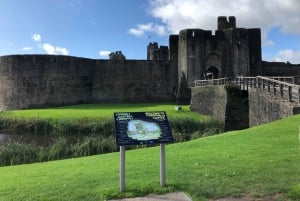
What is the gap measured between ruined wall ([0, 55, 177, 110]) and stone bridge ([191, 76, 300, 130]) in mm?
7365

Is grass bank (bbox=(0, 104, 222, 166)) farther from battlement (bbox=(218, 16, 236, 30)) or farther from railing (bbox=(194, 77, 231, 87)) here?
battlement (bbox=(218, 16, 236, 30))

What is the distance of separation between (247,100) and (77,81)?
21047 mm

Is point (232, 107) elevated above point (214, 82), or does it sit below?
below

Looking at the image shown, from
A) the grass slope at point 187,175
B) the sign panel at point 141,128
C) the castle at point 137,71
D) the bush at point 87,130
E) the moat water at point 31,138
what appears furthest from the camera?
the castle at point 137,71

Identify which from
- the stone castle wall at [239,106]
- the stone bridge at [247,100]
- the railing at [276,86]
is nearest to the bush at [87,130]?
the stone castle wall at [239,106]

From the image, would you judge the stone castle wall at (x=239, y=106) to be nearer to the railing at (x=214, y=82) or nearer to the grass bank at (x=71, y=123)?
the railing at (x=214, y=82)

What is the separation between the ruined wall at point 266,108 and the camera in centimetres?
1868

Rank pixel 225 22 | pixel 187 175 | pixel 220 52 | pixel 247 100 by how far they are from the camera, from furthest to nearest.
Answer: pixel 225 22 < pixel 220 52 < pixel 247 100 < pixel 187 175

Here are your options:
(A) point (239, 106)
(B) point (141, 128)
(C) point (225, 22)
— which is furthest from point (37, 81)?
(B) point (141, 128)

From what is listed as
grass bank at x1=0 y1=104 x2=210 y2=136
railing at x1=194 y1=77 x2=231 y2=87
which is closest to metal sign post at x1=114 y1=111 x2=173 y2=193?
grass bank at x1=0 y1=104 x2=210 y2=136

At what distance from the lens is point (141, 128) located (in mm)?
7523

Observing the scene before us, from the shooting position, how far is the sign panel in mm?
7285

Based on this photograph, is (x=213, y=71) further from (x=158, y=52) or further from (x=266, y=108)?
(x=266, y=108)

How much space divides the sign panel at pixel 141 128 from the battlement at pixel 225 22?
121ft
